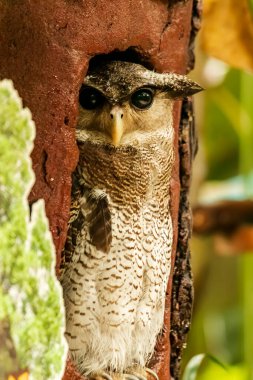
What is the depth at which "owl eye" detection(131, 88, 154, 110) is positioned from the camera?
119 cm

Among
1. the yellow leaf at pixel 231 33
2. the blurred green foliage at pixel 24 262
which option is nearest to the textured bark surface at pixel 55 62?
the blurred green foliage at pixel 24 262

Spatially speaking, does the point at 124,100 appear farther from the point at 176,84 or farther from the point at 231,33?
the point at 231,33

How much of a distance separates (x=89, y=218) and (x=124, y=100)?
173mm

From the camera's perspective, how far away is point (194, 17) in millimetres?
1325

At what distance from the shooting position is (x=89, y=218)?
1168 mm

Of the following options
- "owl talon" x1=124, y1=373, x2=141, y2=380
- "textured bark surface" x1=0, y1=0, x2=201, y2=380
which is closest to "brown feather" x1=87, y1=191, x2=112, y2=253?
"textured bark surface" x1=0, y1=0, x2=201, y2=380

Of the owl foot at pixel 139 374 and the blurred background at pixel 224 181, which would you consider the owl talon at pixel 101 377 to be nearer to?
the owl foot at pixel 139 374

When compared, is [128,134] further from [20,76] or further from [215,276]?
[215,276]

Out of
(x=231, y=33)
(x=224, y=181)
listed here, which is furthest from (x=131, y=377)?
(x=224, y=181)

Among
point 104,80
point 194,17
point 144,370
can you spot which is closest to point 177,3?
point 194,17

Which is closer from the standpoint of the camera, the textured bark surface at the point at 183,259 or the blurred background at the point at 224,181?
the textured bark surface at the point at 183,259

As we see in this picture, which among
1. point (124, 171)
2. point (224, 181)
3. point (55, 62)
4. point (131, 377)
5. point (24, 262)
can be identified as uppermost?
point (224, 181)

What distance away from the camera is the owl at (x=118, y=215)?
1161mm

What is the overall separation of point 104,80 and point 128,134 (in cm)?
10
